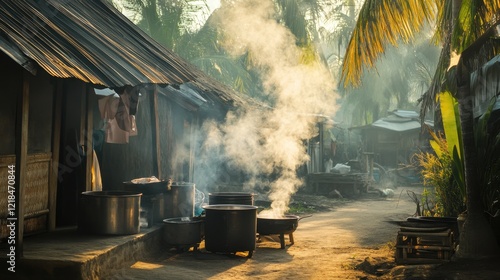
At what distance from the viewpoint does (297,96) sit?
75.5 ft

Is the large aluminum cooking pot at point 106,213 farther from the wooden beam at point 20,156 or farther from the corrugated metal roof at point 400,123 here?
the corrugated metal roof at point 400,123

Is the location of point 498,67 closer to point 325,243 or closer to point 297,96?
point 325,243

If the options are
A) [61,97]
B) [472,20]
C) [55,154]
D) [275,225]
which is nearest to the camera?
[472,20]

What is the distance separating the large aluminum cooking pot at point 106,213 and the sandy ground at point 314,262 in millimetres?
602

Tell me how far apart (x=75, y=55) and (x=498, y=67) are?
7.43 meters

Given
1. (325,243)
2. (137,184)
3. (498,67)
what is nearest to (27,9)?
(137,184)

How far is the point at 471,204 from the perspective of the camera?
7730 millimetres

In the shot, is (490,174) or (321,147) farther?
(321,147)

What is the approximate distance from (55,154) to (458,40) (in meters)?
6.14

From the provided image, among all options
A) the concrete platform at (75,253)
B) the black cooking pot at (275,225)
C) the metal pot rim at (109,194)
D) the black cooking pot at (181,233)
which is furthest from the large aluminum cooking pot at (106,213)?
the black cooking pot at (275,225)

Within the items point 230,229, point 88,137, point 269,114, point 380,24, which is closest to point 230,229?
point 230,229

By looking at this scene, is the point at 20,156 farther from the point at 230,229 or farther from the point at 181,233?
the point at 230,229

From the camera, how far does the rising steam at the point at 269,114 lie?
1719cm

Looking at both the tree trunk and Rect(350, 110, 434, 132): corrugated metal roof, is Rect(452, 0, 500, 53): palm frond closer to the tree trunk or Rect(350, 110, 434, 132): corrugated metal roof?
the tree trunk
